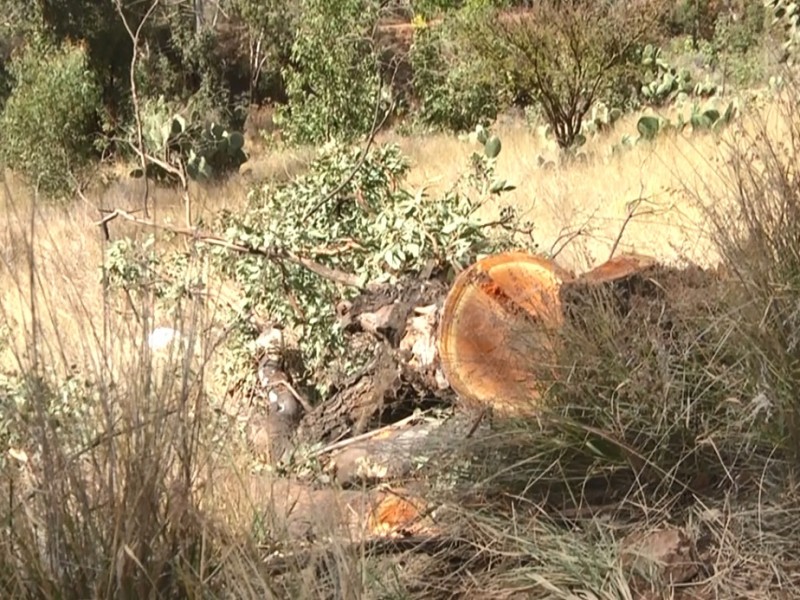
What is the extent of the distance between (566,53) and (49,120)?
6.80 metres

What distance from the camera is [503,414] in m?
4.12

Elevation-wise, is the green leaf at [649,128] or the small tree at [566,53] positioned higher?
the small tree at [566,53]

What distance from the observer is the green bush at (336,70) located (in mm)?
15414

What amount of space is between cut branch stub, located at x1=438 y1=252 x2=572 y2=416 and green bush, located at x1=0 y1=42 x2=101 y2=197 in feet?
33.1

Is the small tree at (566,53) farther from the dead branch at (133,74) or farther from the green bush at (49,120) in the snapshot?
the dead branch at (133,74)

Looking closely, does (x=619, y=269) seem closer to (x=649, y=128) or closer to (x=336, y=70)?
(x=649, y=128)

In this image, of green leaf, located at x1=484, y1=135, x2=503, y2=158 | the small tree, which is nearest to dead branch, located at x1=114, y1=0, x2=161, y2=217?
green leaf, located at x1=484, y1=135, x2=503, y2=158

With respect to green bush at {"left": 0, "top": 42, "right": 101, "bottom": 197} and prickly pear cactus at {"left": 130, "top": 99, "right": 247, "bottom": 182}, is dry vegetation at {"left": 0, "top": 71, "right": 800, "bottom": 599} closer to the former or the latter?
prickly pear cactus at {"left": 130, "top": 99, "right": 247, "bottom": 182}

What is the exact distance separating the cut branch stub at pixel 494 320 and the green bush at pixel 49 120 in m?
10.1

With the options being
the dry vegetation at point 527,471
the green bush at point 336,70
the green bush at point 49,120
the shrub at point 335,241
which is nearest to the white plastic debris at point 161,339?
the dry vegetation at point 527,471

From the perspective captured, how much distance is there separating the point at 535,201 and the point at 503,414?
5252mm

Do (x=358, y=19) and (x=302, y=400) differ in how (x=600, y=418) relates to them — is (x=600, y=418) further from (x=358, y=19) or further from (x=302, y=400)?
(x=358, y=19)

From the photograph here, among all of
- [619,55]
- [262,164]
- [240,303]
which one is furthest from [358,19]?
[240,303]

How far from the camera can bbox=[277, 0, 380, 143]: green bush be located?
15414 mm
